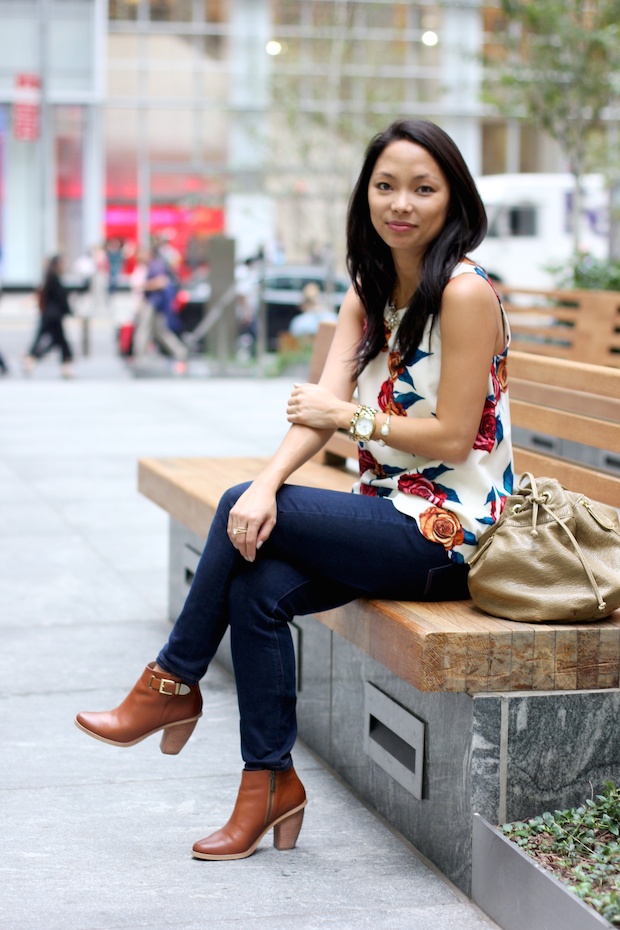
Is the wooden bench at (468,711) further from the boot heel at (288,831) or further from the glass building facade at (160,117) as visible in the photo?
the glass building facade at (160,117)

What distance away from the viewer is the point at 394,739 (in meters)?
3.44

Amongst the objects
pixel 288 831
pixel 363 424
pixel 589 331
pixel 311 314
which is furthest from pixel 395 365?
pixel 311 314

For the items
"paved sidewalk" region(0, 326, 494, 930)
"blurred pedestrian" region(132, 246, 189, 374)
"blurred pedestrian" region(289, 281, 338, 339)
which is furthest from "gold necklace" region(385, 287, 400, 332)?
"blurred pedestrian" region(289, 281, 338, 339)

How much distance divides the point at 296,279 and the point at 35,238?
47.3 feet

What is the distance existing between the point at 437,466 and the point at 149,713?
0.89m

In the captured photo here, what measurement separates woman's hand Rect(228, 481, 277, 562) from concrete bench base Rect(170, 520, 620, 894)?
1.73ft

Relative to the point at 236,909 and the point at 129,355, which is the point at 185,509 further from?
the point at 129,355

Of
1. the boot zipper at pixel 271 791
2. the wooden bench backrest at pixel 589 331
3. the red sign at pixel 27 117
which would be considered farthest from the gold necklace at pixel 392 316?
the red sign at pixel 27 117

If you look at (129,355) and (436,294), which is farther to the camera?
(129,355)

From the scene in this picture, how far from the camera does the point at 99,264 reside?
3209 centimetres

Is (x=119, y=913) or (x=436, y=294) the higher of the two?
(x=436, y=294)

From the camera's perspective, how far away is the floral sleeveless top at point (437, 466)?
3201 mm

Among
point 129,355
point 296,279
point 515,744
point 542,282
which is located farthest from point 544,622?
point 542,282

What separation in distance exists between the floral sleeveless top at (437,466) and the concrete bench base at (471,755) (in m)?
0.39
